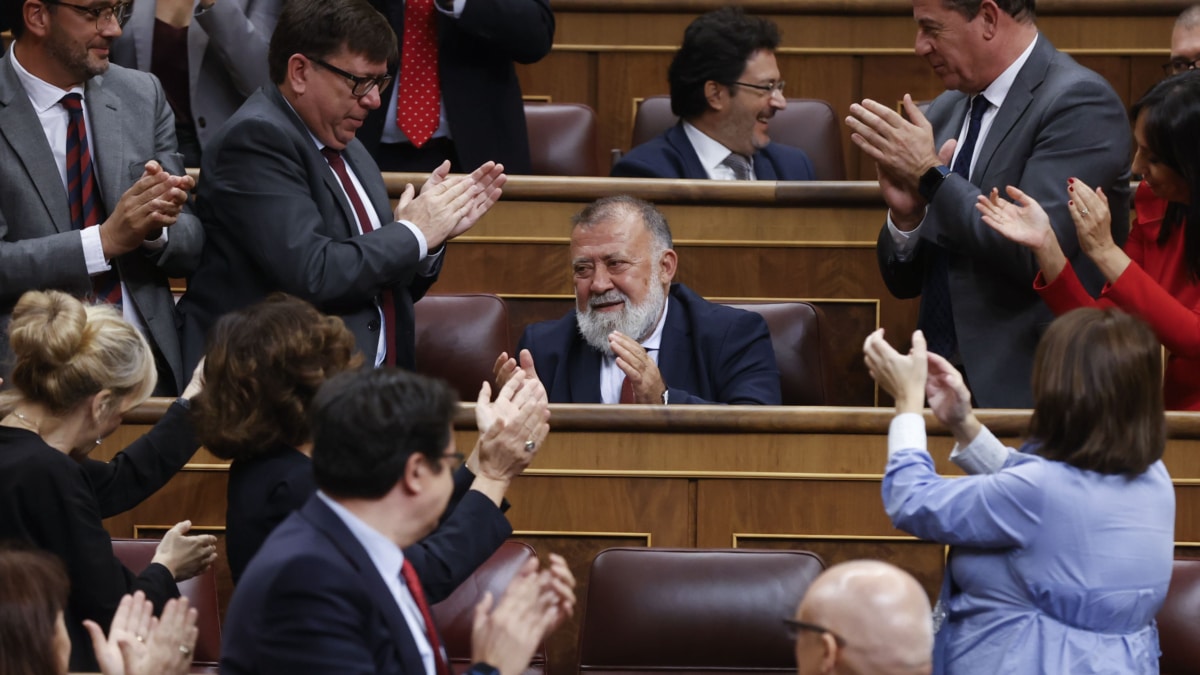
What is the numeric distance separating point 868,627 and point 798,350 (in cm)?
165

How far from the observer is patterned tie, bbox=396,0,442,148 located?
3.43 metres

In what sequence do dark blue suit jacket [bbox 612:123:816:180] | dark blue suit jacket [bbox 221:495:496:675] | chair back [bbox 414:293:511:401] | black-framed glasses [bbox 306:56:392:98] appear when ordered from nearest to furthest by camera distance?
dark blue suit jacket [bbox 221:495:496:675]
black-framed glasses [bbox 306:56:392:98]
chair back [bbox 414:293:511:401]
dark blue suit jacket [bbox 612:123:816:180]

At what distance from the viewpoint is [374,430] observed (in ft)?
4.93

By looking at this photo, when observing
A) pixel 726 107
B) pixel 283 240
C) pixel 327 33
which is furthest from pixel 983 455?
pixel 726 107

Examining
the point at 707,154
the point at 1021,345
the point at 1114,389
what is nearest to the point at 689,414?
the point at 1021,345

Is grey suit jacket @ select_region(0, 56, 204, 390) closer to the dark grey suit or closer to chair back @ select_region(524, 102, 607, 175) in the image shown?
the dark grey suit

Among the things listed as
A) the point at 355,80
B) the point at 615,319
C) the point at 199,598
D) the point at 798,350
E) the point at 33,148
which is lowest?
the point at 199,598

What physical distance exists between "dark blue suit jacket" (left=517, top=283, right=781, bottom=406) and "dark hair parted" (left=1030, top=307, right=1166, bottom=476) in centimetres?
116

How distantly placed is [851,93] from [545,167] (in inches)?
35.8

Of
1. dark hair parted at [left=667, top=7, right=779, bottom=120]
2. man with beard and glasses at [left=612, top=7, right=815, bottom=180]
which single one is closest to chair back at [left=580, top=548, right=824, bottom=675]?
man with beard and glasses at [left=612, top=7, right=815, bottom=180]

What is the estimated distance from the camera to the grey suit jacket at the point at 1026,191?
8.83 ft

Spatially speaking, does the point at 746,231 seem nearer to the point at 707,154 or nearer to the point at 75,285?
the point at 707,154

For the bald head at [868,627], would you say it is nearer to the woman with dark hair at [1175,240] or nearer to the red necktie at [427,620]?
the red necktie at [427,620]

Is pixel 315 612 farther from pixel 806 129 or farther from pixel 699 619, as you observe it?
pixel 806 129
